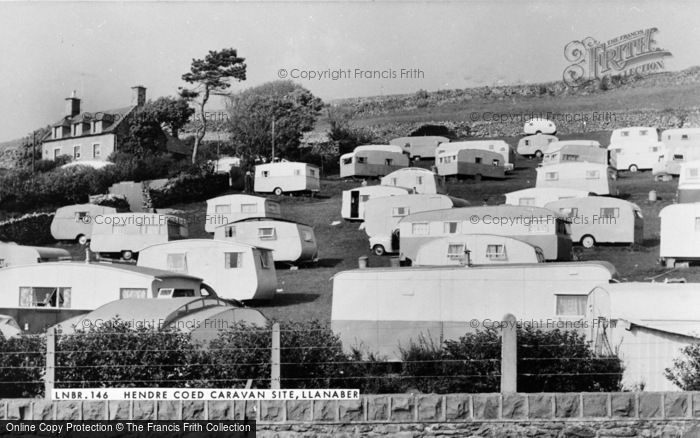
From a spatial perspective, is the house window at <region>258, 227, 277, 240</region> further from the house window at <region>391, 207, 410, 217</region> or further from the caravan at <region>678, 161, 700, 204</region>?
the caravan at <region>678, 161, 700, 204</region>

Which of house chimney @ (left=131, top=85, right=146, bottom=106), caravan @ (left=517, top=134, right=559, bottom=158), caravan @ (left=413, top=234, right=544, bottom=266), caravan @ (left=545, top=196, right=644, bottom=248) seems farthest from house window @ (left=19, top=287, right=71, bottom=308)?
caravan @ (left=517, top=134, right=559, bottom=158)

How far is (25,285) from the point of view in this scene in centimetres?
1516

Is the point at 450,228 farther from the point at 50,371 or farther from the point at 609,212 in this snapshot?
the point at 50,371

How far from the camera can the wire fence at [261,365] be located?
952cm

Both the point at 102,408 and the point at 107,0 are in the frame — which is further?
the point at 107,0

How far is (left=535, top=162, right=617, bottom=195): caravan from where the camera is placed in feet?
81.9

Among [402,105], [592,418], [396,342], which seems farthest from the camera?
[402,105]

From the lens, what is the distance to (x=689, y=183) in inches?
864

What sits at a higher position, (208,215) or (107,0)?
(107,0)

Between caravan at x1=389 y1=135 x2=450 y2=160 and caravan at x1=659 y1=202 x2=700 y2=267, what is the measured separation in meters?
9.86

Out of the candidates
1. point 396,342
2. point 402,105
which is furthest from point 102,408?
point 402,105

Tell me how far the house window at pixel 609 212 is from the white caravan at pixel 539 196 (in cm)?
150

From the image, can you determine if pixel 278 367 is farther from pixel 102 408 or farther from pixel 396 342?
pixel 396 342

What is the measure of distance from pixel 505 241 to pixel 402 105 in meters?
Answer: 6.27
